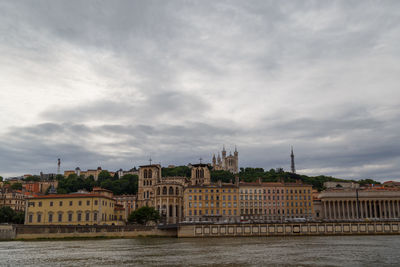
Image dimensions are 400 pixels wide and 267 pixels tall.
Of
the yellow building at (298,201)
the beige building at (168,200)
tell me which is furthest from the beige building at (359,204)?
the beige building at (168,200)

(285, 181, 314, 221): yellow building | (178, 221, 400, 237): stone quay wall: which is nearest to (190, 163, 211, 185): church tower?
(285, 181, 314, 221): yellow building

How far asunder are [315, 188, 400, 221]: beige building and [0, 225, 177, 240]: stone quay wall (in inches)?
2352

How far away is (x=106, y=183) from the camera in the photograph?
173 meters

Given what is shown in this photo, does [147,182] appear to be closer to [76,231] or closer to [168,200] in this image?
[168,200]

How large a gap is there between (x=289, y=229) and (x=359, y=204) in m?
50.9

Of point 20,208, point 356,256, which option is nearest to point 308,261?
point 356,256

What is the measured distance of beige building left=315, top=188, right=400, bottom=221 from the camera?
5197 inches

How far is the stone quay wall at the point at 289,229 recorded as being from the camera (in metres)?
94.0

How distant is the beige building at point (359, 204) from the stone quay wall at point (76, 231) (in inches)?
2352

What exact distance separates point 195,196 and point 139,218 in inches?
714

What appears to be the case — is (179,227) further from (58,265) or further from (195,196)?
(58,265)

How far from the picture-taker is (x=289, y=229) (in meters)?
95.0

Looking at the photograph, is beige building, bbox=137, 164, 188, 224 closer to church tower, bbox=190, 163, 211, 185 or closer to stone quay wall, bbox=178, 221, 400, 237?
church tower, bbox=190, 163, 211, 185

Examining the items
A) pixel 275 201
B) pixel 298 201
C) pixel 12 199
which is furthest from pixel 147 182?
pixel 298 201
